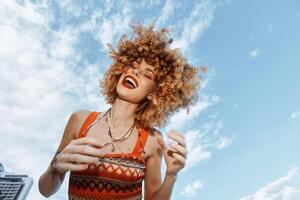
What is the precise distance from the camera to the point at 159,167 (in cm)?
364

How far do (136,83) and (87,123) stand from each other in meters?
0.78

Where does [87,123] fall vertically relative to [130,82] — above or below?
below

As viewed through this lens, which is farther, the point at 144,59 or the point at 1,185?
the point at 1,185

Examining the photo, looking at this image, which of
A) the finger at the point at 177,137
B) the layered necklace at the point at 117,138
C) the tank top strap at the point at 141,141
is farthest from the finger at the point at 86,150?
the tank top strap at the point at 141,141

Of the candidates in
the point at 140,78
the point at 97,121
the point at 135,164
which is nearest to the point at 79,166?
the point at 135,164

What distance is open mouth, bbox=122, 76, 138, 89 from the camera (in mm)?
3691

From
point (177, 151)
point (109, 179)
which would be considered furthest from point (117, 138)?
point (177, 151)

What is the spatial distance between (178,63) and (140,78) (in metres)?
0.70

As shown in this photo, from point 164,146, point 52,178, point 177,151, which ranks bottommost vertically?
point 52,178

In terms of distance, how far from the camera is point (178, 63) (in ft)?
13.6

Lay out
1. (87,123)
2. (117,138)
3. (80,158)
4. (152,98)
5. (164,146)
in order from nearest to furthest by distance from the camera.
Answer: (80,158)
(164,146)
(117,138)
(87,123)
(152,98)

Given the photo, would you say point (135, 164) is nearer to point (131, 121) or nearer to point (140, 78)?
point (131, 121)

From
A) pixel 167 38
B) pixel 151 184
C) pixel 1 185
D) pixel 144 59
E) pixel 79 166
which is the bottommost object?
pixel 79 166

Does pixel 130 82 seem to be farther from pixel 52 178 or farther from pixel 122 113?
pixel 52 178
